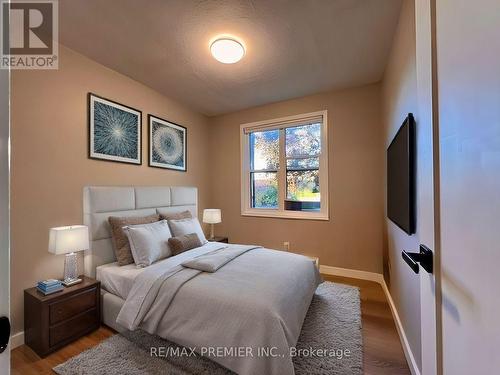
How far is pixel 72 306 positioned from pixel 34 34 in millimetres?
2342

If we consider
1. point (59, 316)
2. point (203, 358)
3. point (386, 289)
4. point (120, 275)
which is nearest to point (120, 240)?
point (120, 275)

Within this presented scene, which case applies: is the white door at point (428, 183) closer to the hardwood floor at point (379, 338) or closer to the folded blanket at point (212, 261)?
the hardwood floor at point (379, 338)

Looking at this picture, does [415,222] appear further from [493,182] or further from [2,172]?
[2,172]

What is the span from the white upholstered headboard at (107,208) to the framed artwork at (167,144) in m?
0.44

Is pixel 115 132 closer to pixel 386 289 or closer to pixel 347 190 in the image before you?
pixel 347 190

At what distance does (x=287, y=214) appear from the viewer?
3713 millimetres

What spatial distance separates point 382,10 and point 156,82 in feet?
8.35

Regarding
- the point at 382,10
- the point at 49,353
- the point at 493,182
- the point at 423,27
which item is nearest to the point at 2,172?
the point at 493,182

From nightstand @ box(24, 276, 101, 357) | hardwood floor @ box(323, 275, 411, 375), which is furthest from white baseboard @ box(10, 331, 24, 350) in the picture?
hardwood floor @ box(323, 275, 411, 375)

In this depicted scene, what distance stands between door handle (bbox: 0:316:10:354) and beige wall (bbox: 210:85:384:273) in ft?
10.9

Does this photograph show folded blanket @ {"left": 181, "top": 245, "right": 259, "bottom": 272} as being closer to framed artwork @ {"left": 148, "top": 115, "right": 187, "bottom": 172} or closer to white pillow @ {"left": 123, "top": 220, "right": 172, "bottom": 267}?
white pillow @ {"left": 123, "top": 220, "right": 172, "bottom": 267}

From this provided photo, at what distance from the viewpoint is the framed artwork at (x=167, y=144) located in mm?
3125

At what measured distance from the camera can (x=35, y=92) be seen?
6.56 feet

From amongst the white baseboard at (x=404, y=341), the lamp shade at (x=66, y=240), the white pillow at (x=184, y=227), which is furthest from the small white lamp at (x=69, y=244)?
the white baseboard at (x=404, y=341)
